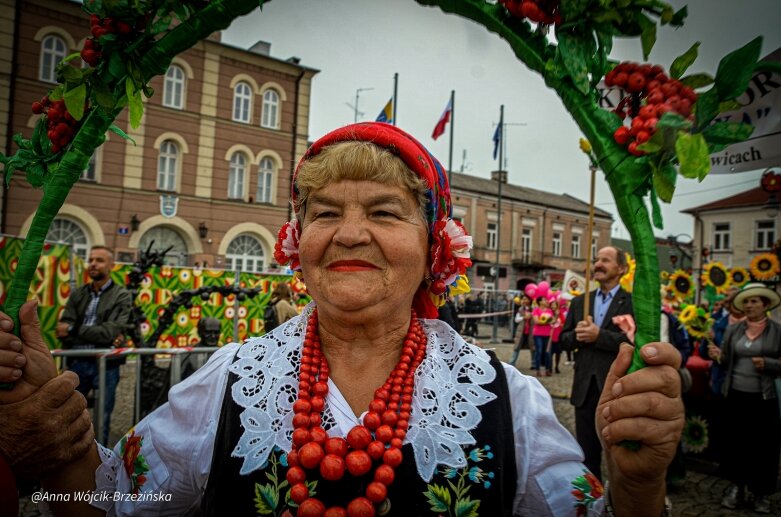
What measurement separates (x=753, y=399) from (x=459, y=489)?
489 centimetres

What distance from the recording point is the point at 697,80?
3.71 ft

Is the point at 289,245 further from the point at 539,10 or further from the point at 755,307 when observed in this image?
the point at 755,307

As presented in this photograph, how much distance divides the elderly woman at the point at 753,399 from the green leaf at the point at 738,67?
15.7 feet

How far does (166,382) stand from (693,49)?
517cm

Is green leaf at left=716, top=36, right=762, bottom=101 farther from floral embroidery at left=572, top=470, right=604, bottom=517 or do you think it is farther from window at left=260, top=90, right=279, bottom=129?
window at left=260, top=90, right=279, bottom=129

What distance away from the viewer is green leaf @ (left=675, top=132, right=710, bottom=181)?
1.02 metres

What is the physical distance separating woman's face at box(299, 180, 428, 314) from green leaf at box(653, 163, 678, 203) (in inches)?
28.5

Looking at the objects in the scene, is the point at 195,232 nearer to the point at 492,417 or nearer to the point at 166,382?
the point at 166,382

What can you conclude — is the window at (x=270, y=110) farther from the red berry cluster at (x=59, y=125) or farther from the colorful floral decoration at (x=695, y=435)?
the red berry cluster at (x=59, y=125)

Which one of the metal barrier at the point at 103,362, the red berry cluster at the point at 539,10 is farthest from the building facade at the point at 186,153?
the red berry cluster at the point at 539,10

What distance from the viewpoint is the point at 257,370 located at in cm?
165

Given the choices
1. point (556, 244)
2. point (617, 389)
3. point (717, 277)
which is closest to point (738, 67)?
point (617, 389)

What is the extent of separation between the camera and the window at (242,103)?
20.1 m

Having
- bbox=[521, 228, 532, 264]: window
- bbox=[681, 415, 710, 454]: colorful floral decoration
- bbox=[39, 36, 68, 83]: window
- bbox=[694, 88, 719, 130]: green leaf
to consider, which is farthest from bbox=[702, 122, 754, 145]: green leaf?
bbox=[521, 228, 532, 264]: window
